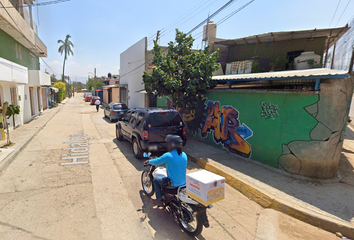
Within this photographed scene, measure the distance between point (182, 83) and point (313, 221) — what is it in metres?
6.56

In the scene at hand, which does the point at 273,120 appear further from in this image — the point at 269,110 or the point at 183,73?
the point at 183,73

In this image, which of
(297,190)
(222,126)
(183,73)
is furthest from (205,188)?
(183,73)

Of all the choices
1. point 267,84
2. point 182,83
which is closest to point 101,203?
point 182,83

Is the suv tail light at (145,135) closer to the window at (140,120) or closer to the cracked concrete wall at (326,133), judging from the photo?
the window at (140,120)

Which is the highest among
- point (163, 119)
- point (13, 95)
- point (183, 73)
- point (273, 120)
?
point (183, 73)

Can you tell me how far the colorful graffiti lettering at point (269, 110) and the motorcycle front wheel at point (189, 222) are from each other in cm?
418

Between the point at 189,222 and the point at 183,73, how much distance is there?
6.57m

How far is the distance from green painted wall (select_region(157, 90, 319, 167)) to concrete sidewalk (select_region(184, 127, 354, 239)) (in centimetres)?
56

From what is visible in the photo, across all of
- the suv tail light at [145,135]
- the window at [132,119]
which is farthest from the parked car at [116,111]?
the suv tail light at [145,135]

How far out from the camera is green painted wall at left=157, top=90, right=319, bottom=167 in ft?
17.5

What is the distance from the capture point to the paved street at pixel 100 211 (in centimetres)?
341

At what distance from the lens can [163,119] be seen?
6.71 meters

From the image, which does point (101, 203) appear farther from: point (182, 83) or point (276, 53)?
point (276, 53)

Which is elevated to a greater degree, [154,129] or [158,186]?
[154,129]
